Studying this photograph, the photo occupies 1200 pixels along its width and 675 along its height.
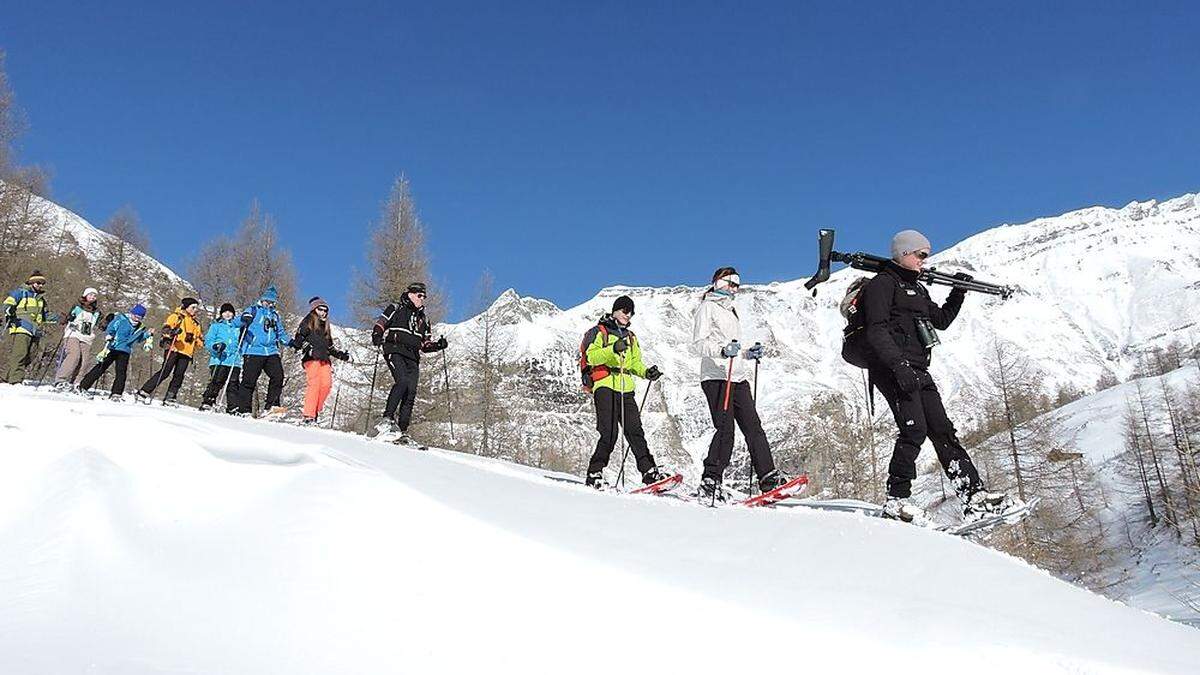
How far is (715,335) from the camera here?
7262mm

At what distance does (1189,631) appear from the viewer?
3898mm

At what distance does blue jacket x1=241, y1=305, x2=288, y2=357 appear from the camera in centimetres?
1154

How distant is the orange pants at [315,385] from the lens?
420 inches

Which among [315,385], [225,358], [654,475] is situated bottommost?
[654,475]

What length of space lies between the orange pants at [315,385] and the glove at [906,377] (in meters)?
8.46

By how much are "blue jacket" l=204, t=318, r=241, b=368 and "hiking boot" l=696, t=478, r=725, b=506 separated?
31.0 ft

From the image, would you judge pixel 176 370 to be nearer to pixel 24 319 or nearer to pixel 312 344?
pixel 24 319

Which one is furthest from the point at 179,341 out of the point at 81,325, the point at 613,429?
the point at 613,429

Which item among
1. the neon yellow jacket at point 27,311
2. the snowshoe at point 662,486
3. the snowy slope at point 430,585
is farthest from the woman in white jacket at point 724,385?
the neon yellow jacket at point 27,311

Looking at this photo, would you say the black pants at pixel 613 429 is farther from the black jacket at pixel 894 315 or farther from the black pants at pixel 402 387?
the black pants at pixel 402 387

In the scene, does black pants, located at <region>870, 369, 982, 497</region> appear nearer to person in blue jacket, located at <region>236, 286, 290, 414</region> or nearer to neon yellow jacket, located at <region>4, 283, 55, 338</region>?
person in blue jacket, located at <region>236, 286, 290, 414</region>

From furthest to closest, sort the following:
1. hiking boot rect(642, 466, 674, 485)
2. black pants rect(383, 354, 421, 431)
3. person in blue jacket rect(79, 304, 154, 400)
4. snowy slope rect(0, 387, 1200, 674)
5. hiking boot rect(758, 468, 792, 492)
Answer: person in blue jacket rect(79, 304, 154, 400)
black pants rect(383, 354, 421, 431)
hiking boot rect(642, 466, 674, 485)
hiking boot rect(758, 468, 792, 492)
snowy slope rect(0, 387, 1200, 674)

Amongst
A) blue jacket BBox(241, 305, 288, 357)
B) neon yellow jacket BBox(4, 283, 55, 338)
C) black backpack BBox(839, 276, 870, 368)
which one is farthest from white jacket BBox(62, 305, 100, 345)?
black backpack BBox(839, 276, 870, 368)

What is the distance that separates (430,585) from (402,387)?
20.8 feet
